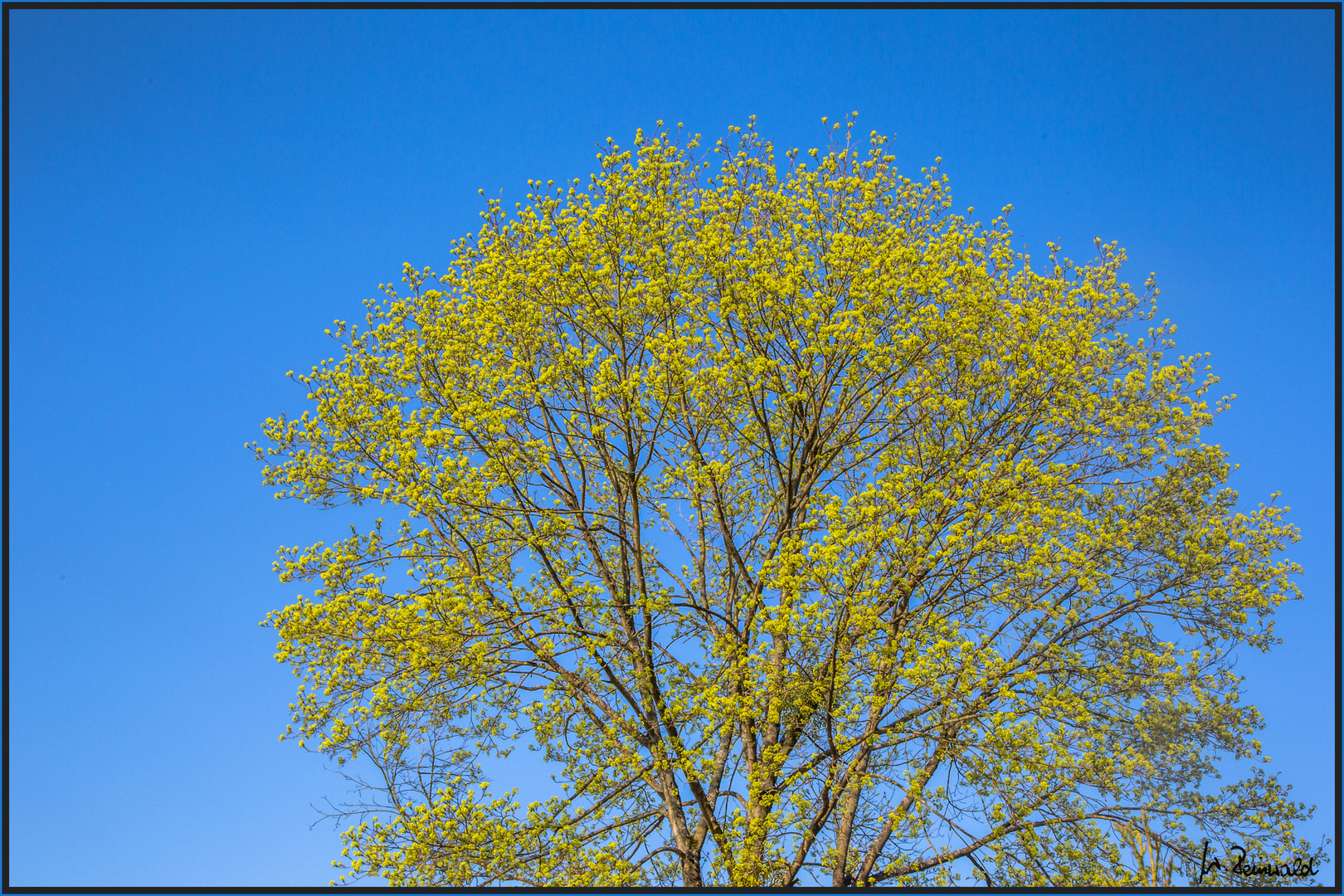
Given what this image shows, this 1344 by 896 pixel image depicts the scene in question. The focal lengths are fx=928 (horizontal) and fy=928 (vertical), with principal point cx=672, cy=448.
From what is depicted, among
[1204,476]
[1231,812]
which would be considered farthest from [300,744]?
[1204,476]

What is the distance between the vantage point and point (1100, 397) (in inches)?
561

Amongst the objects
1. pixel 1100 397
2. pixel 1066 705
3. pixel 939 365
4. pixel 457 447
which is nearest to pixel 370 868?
pixel 457 447

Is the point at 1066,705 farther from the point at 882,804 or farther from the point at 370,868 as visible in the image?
the point at 370,868

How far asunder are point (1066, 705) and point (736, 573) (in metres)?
4.87

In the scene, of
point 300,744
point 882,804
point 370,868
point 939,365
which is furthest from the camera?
point 939,365

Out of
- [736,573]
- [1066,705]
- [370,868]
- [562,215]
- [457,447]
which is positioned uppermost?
[562,215]

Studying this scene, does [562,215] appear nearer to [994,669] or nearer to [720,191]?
[720,191]

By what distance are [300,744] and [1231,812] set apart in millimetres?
12247

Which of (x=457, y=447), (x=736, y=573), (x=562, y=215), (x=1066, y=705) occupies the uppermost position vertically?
(x=562, y=215)

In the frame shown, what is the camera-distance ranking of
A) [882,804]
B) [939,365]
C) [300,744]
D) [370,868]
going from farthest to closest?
1. [939,365]
2. [882,804]
3. [300,744]
4. [370,868]

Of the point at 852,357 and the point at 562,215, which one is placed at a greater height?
the point at 562,215

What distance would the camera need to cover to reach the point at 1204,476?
13.9 metres

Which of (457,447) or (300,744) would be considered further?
(457,447)

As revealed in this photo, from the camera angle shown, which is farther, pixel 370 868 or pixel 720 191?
pixel 720 191
